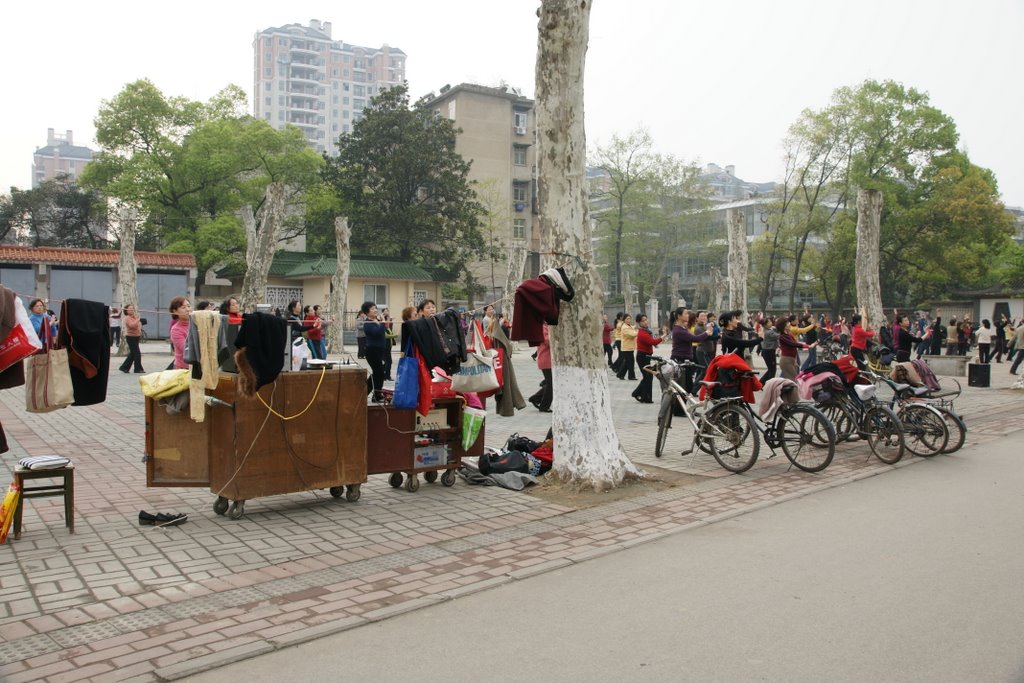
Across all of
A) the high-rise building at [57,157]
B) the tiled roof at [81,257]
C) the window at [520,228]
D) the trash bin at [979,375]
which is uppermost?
the high-rise building at [57,157]

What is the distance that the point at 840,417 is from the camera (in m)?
10.1

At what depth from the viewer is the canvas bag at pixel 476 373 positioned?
25.6ft

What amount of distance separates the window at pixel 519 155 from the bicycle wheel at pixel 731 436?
55.1 meters

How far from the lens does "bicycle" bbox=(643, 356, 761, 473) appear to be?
8523 mm

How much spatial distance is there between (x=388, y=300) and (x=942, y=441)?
38148mm

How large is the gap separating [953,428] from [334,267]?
36569 millimetres

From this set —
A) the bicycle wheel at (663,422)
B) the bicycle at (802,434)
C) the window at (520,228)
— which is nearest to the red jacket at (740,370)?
the bicycle at (802,434)

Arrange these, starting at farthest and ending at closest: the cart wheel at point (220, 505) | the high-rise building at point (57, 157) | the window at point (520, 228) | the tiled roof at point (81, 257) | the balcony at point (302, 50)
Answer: the high-rise building at point (57, 157)
the balcony at point (302, 50)
the window at point (520, 228)
the tiled roof at point (81, 257)
the cart wheel at point (220, 505)

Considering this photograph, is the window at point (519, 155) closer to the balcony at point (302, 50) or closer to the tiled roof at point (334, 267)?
the tiled roof at point (334, 267)

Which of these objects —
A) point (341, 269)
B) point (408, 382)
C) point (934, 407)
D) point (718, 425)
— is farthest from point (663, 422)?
point (341, 269)

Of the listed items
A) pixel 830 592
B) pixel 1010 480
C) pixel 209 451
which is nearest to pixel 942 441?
pixel 1010 480

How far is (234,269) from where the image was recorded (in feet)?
138

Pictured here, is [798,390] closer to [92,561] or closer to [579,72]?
[579,72]

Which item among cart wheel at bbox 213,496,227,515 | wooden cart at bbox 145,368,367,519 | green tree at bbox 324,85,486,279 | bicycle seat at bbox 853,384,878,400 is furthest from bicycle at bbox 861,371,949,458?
green tree at bbox 324,85,486,279
